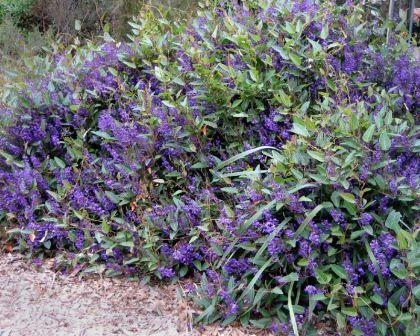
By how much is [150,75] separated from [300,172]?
1.53 metres

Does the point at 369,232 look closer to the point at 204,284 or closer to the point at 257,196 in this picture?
the point at 257,196

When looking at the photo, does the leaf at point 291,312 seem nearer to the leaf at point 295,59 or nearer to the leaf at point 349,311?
the leaf at point 349,311

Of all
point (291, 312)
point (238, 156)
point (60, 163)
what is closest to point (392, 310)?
point (291, 312)

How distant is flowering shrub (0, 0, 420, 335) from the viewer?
9.20ft

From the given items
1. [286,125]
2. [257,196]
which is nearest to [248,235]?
[257,196]

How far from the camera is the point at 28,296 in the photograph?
3.19m

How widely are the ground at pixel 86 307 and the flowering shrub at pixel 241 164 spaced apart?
102 mm

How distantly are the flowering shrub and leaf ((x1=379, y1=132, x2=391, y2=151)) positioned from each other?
1cm

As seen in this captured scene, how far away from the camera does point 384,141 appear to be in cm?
289

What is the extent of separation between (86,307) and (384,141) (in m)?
1.71

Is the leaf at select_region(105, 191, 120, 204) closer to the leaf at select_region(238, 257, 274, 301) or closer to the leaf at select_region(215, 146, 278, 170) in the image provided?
the leaf at select_region(215, 146, 278, 170)

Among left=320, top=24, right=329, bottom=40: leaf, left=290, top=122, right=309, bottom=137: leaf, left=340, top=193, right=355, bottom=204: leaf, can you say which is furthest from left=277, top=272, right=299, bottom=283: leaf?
left=320, top=24, right=329, bottom=40: leaf

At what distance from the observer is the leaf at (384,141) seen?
2879mm

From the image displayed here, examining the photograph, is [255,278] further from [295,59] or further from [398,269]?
[295,59]
